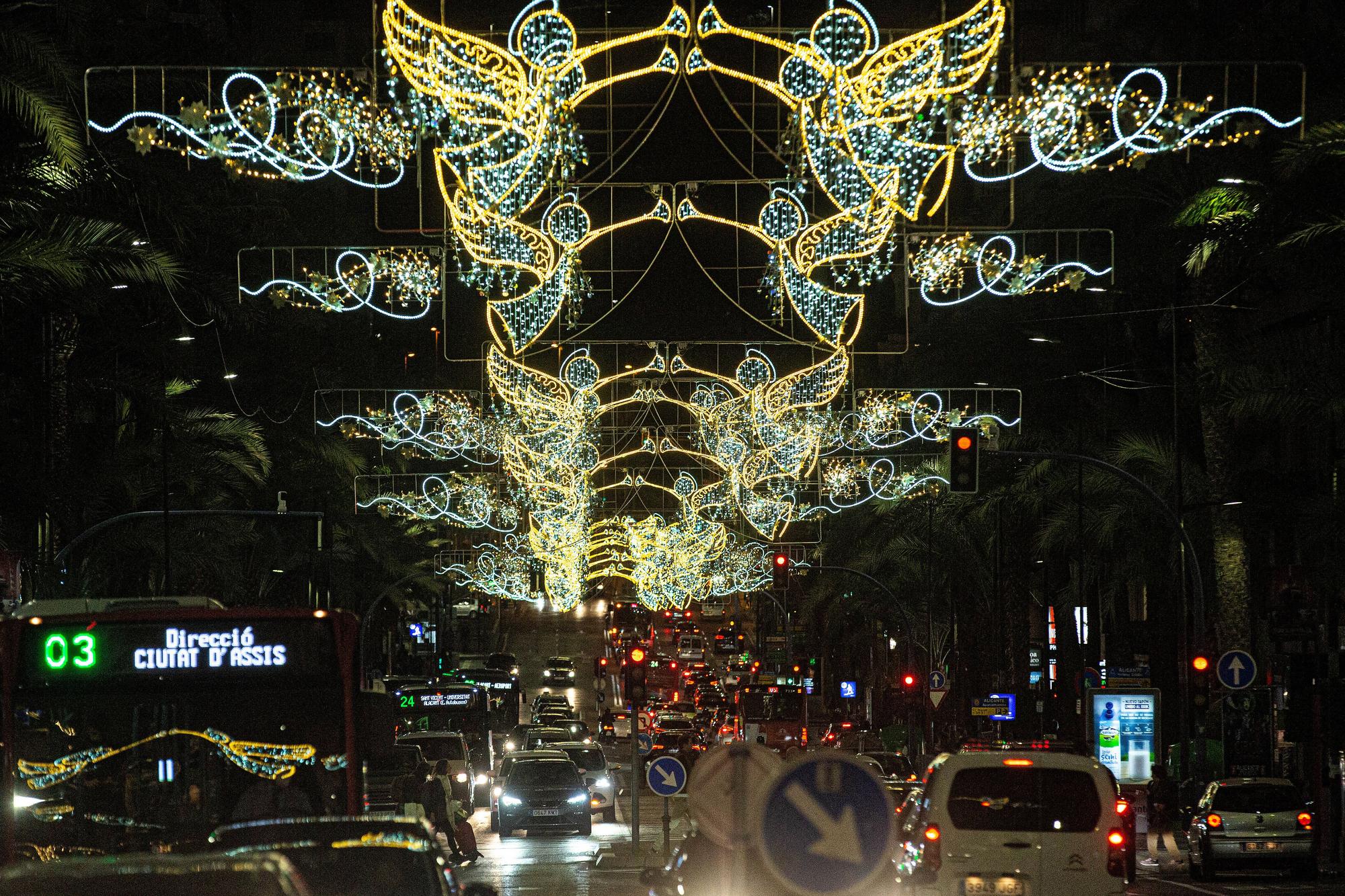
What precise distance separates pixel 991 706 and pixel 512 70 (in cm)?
3481

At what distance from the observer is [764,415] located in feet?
105

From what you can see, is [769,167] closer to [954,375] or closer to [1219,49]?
[1219,49]

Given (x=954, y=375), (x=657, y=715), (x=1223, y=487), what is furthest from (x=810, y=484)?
(x=657, y=715)

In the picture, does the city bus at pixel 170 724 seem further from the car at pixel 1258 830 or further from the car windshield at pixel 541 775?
the car windshield at pixel 541 775

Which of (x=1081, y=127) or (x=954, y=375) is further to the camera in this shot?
(x=954, y=375)

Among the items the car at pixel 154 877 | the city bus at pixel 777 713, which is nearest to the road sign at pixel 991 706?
the city bus at pixel 777 713

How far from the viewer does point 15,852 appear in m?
14.6

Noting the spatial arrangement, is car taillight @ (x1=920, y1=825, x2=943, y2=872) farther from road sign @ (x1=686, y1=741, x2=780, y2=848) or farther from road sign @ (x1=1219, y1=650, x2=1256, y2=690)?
road sign @ (x1=1219, y1=650, x2=1256, y2=690)

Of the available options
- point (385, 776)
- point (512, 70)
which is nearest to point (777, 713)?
point (385, 776)

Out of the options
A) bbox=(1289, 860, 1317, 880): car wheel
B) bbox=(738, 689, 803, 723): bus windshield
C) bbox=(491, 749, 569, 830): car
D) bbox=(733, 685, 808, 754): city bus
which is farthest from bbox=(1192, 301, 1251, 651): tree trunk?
bbox=(738, 689, 803, 723): bus windshield

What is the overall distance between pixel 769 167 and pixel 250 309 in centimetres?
1958

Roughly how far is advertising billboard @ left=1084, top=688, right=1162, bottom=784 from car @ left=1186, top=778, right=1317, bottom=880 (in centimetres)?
724

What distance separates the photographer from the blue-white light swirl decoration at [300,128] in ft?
54.3

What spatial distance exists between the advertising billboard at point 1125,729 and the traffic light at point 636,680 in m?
11.5
